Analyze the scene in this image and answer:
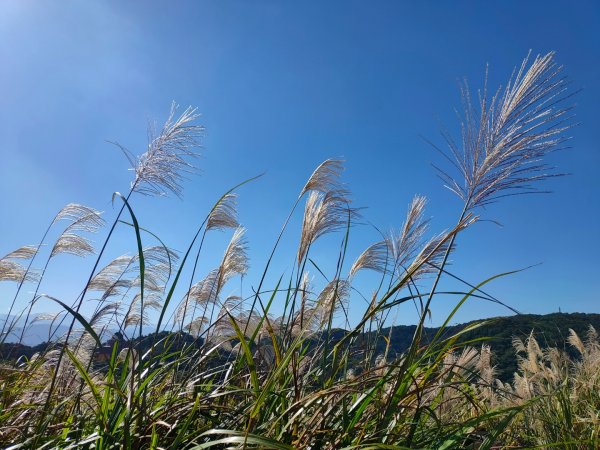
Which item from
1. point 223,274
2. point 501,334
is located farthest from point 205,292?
point 501,334

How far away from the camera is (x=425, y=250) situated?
2578mm

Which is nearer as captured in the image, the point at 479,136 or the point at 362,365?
the point at 479,136

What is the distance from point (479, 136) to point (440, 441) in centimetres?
126

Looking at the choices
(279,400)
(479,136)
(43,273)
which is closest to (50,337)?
(43,273)

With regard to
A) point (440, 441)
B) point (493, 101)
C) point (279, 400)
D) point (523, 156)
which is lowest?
point (440, 441)

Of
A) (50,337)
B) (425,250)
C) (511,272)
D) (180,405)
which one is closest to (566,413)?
(425,250)

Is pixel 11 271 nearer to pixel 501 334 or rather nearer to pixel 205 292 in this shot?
pixel 205 292

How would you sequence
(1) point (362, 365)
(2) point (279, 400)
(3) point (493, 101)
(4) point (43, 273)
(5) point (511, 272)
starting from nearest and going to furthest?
(5) point (511, 272)
(2) point (279, 400)
(3) point (493, 101)
(1) point (362, 365)
(4) point (43, 273)

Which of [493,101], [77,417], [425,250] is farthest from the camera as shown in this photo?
[425,250]

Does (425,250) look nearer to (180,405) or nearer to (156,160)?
(180,405)

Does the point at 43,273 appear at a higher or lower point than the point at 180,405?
higher

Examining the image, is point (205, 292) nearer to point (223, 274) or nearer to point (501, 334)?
point (223, 274)

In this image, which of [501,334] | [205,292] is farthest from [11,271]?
[501,334]

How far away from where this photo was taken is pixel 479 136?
82.3 inches
